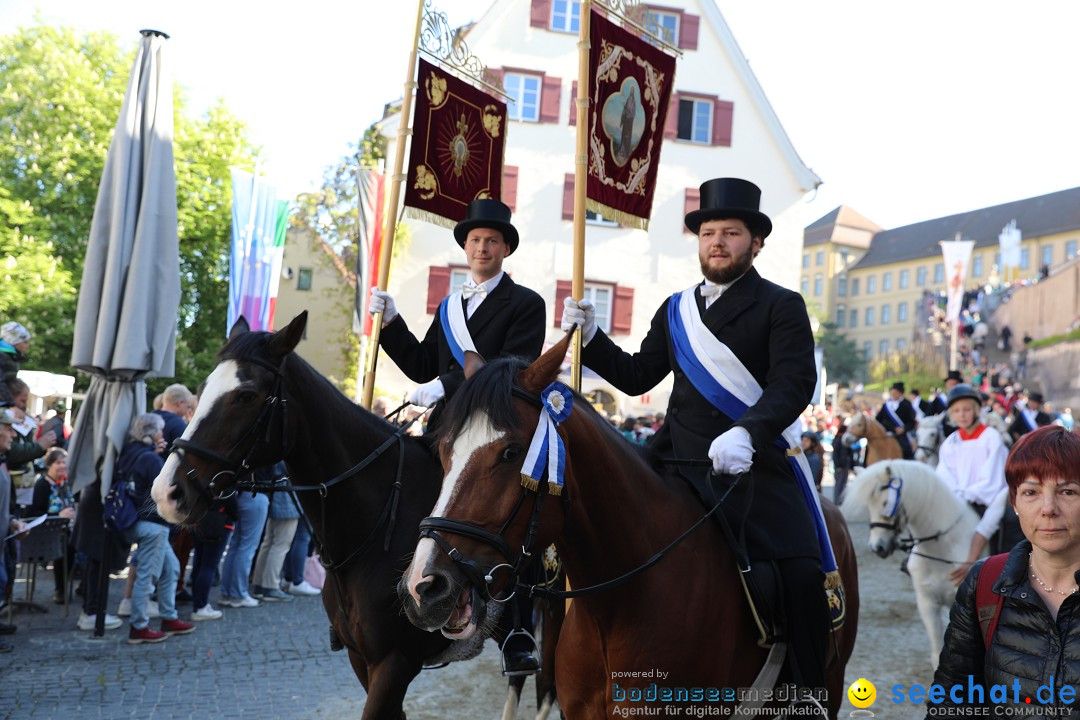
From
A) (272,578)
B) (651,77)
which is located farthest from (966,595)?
(272,578)

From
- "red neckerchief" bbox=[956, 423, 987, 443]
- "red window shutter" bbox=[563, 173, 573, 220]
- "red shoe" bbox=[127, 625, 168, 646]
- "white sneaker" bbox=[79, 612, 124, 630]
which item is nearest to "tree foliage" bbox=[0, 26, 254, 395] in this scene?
"red window shutter" bbox=[563, 173, 573, 220]

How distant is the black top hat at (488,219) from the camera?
16.7 feet

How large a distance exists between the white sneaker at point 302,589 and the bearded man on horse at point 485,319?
21.2ft

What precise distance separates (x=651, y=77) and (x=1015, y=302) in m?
33.9

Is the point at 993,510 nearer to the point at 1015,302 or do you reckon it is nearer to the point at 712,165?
the point at 712,165

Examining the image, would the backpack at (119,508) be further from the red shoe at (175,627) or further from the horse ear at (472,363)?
the horse ear at (472,363)

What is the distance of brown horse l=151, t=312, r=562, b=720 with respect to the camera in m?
4.14

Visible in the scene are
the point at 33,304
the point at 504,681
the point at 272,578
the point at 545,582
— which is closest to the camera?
the point at 545,582

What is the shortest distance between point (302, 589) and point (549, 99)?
20363 millimetres

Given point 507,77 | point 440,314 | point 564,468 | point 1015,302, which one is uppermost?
point 507,77

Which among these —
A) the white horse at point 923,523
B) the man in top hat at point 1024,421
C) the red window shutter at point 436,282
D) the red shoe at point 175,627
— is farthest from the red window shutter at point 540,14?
A: the red shoe at point 175,627

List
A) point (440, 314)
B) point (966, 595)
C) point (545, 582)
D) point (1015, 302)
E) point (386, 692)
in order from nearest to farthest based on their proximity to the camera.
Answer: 1. point (966, 595)
2. point (386, 692)
3. point (545, 582)
4. point (440, 314)
5. point (1015, 302)

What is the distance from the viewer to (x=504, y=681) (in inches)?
290

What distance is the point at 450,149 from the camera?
630cm
